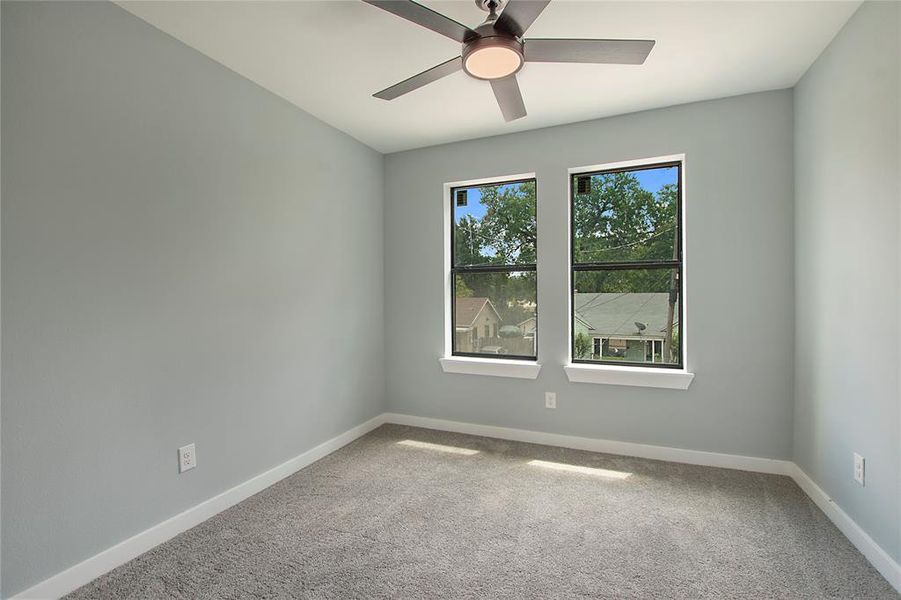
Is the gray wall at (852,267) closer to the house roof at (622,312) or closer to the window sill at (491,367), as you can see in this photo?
the house roof at (622,312)

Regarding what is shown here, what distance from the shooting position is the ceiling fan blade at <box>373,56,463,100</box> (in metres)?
1.84

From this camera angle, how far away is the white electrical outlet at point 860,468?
6.33 feet

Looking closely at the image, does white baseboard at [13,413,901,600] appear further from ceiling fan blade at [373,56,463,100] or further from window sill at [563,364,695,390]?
ceiling fan blade at [373,56,463,100]

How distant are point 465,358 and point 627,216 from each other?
1.75 metres

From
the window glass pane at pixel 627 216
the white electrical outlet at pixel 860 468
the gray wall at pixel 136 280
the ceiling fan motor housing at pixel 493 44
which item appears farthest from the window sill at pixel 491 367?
the ceiling fan motor housing at pixel 493 44

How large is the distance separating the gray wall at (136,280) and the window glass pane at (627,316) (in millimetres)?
2075

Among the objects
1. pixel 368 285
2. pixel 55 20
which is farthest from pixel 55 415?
pixel 368 285

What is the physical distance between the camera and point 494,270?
366 cm

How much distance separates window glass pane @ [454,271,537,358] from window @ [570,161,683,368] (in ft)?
1.26

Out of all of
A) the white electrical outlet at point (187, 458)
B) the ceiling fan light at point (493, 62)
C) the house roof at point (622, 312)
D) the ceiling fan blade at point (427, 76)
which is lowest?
the white electrical outlet at point (187, 458)

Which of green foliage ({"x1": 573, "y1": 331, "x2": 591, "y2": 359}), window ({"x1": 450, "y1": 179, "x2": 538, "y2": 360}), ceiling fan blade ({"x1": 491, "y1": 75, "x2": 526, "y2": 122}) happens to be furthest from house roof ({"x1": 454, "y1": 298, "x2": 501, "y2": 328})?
ceiling fan blade ({"x1": 491, "y1": 75, "x2": 526, "y2": 122})

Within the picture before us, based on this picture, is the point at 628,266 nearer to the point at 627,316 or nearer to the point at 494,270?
the point at 627,316

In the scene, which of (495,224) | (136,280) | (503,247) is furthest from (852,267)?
(136,280)

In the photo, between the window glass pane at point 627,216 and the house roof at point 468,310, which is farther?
the house roof at point 468,310
